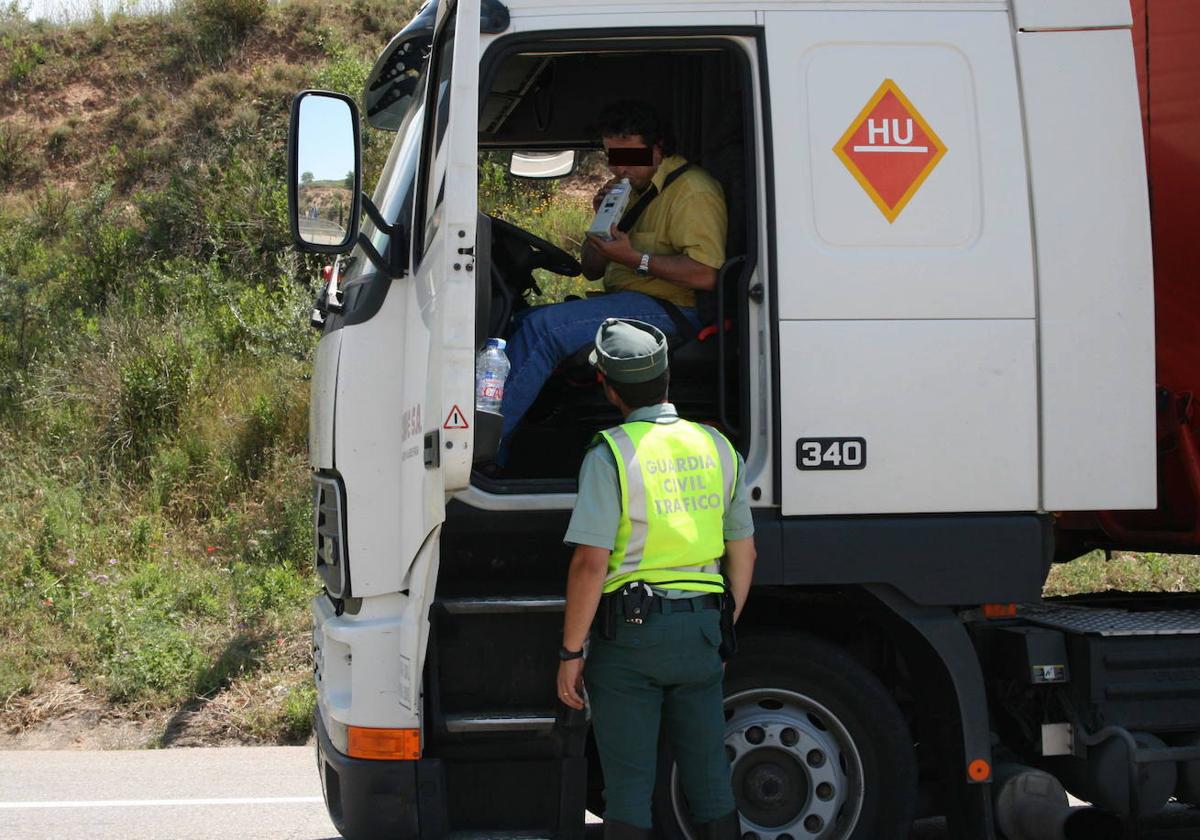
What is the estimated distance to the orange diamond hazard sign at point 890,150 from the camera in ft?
13.0

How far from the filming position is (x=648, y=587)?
367 centimetres

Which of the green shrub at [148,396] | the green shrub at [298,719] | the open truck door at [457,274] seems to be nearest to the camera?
the open truck door at [457,274]

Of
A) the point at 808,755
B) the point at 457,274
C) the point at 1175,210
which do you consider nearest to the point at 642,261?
the point at 457,274

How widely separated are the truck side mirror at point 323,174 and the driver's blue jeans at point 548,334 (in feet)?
2.29

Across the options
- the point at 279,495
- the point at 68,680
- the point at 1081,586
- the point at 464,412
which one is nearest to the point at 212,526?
the point at 279,495

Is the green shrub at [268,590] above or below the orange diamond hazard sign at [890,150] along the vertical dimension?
below

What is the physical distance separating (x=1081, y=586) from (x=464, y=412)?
6406 mm

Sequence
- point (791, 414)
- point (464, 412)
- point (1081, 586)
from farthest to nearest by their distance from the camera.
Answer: point (1081, 586), point (791, 414), point (464, 412)

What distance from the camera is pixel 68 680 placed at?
789 cm

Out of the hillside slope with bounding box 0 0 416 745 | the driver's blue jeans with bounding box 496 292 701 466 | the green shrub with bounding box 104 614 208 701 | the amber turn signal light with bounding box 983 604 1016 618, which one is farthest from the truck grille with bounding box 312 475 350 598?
the green shrub with bounding box 104 614 208 701

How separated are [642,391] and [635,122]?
1293mm

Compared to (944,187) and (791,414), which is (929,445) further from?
(944,187)

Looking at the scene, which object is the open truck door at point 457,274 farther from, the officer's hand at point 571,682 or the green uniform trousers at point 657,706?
the green uniform trousers at point 657,706

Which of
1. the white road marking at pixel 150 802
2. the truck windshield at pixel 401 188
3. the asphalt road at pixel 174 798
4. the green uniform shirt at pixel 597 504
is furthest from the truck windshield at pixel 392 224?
the white road marking at pixel 150 802
